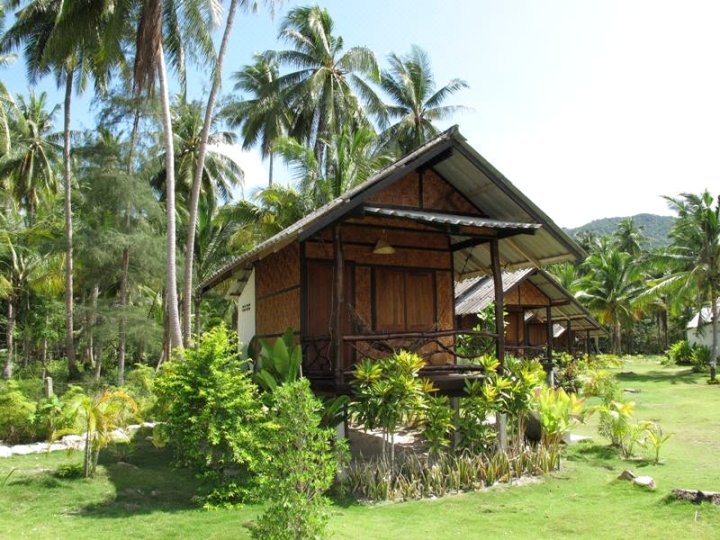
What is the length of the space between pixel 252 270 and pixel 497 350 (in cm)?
605

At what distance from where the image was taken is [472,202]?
40.7ft

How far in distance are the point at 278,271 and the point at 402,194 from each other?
3.04 m

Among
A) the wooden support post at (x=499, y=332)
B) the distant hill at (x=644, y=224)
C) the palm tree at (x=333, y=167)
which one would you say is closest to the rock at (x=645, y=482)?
the wooden support post at (x=499, y=332)

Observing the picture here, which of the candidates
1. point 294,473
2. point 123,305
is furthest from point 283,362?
point 123,305

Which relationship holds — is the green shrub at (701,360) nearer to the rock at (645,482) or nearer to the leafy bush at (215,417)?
the rock at (645,482)

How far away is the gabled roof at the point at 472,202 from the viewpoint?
33.2 ft

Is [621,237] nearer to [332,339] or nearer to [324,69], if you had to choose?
[324,69]

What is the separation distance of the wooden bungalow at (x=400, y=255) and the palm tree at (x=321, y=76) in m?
15.7

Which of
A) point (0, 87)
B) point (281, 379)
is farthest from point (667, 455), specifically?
point (0, 87)

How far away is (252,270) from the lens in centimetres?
1463

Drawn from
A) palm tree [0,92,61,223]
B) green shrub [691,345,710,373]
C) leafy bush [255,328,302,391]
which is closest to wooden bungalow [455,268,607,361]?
leafy bush [255,328,302,391]

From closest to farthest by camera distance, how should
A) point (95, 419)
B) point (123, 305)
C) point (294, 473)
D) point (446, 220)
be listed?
point (294, 473) < point (95, 419) < point (446, 220) < point (123, 305)

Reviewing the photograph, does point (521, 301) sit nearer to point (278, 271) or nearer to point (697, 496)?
point (278, 271)

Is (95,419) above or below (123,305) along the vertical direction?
below
